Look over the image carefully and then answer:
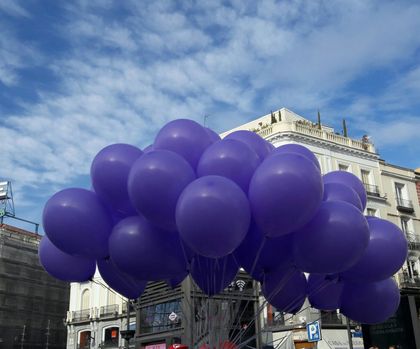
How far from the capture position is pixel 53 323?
135 ft

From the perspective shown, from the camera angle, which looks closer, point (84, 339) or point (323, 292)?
point (323, 292)

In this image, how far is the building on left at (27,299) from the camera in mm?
37438

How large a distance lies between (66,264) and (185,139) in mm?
2582

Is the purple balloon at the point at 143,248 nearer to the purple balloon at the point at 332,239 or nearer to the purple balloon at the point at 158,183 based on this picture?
the purple balloon at the point at 158,183

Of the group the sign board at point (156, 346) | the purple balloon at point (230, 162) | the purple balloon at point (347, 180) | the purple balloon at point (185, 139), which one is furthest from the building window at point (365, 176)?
the purple balloon at point (230, 162)

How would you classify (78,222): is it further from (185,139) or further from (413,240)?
(413,240)

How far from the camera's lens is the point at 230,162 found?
5.83m

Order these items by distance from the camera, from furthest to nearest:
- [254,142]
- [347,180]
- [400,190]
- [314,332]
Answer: [400,190]
[314,332]
[347,180]
[254,142]

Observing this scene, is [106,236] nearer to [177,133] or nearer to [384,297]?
[177,133]

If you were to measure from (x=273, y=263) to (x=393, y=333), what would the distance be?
42.1 feet

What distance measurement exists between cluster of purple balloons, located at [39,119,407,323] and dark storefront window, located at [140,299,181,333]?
33.6ft

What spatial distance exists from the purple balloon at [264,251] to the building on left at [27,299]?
1364 inches

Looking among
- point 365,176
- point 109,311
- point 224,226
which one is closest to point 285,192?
point 224,226

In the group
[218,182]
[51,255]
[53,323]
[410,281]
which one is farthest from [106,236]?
[53,323]
